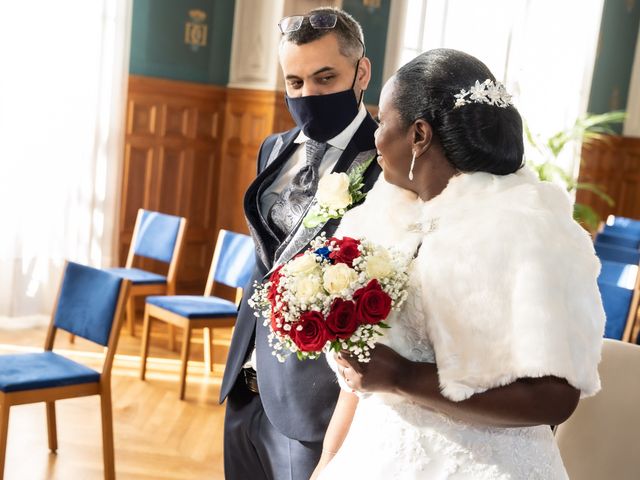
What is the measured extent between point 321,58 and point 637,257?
16.3 feet

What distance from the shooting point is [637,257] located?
6160 mm

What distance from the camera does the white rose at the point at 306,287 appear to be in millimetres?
1199

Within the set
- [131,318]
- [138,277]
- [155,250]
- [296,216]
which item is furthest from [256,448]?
[131,318]

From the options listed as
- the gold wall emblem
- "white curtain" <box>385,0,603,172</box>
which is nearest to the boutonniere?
the gold wall emblem

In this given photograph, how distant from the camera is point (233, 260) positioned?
5.10m

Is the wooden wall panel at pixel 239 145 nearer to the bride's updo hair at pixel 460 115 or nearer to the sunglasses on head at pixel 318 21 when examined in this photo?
the sunglasses on head at pixel 318 21

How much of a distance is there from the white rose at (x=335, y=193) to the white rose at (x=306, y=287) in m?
0.37

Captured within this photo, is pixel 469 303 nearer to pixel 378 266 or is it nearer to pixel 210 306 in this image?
pixel 378 266

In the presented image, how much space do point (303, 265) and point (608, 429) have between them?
1041 millimetres

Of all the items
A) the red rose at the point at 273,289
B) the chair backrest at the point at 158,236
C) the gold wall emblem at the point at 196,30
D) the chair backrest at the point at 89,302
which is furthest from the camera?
the gold wall emblem at the point at 196,30

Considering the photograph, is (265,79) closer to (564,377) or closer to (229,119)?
(229,119)

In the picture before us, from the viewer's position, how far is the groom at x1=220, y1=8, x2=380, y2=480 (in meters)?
1.72

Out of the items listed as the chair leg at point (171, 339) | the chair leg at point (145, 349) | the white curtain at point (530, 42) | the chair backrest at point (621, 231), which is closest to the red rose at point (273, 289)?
the chair leg at point (145, 349)

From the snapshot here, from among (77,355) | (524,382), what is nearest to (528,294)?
(524,382)
